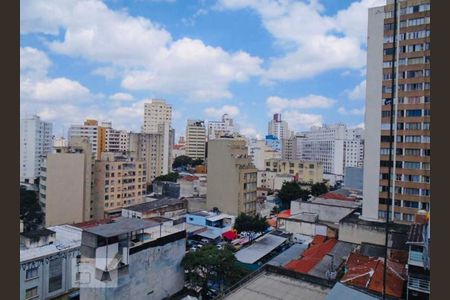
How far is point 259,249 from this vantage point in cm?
1519

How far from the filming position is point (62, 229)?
14703 millimetres

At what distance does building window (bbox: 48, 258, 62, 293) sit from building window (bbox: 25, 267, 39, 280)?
0.47 m

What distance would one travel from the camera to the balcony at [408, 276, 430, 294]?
312 inches

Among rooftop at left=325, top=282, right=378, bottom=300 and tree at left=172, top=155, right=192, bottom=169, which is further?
tree at left=172, top=155, right=192, bottom=169

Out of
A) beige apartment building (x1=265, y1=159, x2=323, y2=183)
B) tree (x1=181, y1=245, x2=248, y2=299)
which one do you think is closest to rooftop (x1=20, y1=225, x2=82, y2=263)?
tree (x1=181, y1=245, x2=248, y2=299)

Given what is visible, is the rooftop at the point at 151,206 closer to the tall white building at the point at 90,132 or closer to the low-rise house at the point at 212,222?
the low-rise house at the point at 212,222

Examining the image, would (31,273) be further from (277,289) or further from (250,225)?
(250,225)

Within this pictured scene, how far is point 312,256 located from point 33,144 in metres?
36.5

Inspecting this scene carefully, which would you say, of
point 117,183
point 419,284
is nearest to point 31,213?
point 117,183

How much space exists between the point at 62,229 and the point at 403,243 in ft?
44.8

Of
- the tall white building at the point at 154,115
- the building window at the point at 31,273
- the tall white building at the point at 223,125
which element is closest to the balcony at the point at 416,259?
the building window at the point at 31,273

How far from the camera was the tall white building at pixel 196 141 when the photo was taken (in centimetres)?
5578

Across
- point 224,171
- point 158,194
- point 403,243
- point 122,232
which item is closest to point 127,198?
point 158,194

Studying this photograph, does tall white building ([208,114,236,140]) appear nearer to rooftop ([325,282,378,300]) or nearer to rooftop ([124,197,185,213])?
rooftop ([124,197,185,213])
